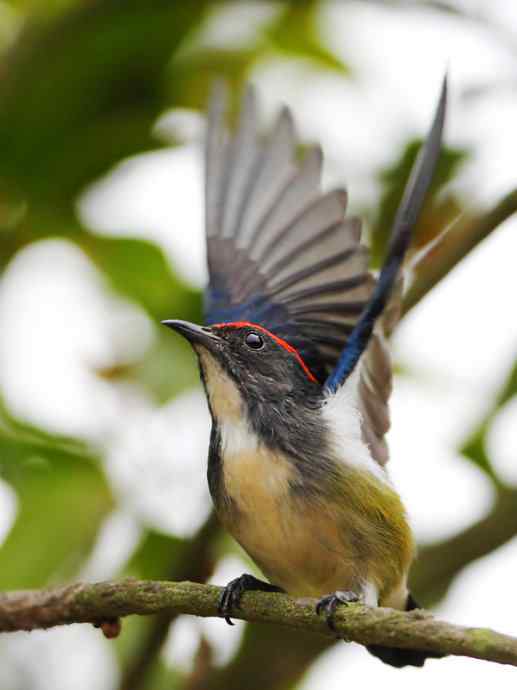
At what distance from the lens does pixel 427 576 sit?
5035 mm

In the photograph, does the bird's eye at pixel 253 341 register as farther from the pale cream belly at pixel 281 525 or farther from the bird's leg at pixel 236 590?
the bird's leg at pixel 236 590

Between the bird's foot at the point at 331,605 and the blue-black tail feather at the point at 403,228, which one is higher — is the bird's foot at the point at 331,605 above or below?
below

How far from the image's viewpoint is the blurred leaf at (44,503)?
466 centimetres

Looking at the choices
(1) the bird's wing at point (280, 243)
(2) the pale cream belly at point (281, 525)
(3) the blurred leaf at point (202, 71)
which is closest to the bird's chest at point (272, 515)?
(2) the pale cream belly at point (281, 525)

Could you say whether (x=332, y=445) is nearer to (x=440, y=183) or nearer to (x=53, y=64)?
(x=440, y=183)

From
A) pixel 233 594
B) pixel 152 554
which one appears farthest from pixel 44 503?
pixel 233 594

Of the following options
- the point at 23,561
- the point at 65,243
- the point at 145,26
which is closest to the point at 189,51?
the point at 145,26

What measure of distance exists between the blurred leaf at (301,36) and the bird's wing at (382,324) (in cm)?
137

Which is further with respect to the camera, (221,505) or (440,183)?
(440,183)

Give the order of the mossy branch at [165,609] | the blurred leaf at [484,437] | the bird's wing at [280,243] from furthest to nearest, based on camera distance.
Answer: the bird's wing at [280,243] < the blurred leaf at [484,437] < the mossy branch at [165,609]

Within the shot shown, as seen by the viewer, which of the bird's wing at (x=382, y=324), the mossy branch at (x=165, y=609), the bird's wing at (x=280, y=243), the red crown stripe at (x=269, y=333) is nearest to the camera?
the mossy branch at (x=165, y=609)

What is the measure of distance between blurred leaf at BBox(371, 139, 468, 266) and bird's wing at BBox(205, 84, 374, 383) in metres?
0.27

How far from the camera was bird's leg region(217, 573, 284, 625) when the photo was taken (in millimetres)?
3432

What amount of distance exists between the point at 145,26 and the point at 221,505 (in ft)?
7.06
